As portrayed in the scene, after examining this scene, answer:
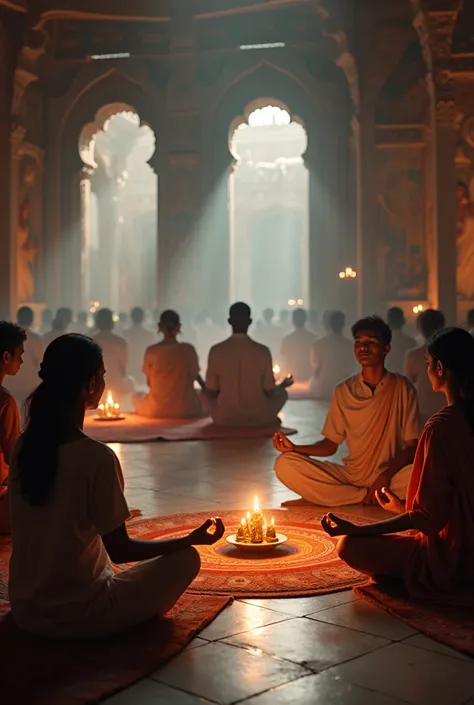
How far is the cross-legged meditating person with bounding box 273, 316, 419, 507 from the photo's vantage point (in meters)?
5.47

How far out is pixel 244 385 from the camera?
9781mm

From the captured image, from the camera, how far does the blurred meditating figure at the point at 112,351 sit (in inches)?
473

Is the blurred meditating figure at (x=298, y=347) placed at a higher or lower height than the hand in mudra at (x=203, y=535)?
higher

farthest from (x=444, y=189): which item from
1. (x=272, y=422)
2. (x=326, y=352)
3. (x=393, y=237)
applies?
(x=272, y=422)

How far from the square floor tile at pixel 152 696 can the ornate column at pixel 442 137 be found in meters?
11.3

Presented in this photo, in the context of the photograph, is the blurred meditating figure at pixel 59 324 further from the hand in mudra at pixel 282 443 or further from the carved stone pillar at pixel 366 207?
the hand in mudra at pixel 282 443

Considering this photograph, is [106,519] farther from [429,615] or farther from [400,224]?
[400,224]

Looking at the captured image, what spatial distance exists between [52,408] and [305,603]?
1.37m

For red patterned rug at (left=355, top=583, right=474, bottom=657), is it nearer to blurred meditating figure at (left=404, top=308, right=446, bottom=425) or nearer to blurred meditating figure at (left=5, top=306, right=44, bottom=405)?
blurred meditating figure at (left=404, top=308, right=446, bottom=425)

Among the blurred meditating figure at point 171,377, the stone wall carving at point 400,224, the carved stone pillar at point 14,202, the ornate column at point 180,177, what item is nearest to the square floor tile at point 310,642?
the blurred meditating figure at point 171,377

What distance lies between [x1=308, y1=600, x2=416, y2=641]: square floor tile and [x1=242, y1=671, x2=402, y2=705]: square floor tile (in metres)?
0.48

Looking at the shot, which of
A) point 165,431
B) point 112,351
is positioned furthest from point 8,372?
point 112,351

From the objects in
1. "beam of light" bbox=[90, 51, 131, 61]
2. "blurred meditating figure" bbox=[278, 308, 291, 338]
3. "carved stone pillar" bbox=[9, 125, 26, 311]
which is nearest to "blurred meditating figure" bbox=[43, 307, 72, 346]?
"carved stone pillar" bbox=[9, 125, 26, 311]

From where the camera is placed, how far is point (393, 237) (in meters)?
15.1
